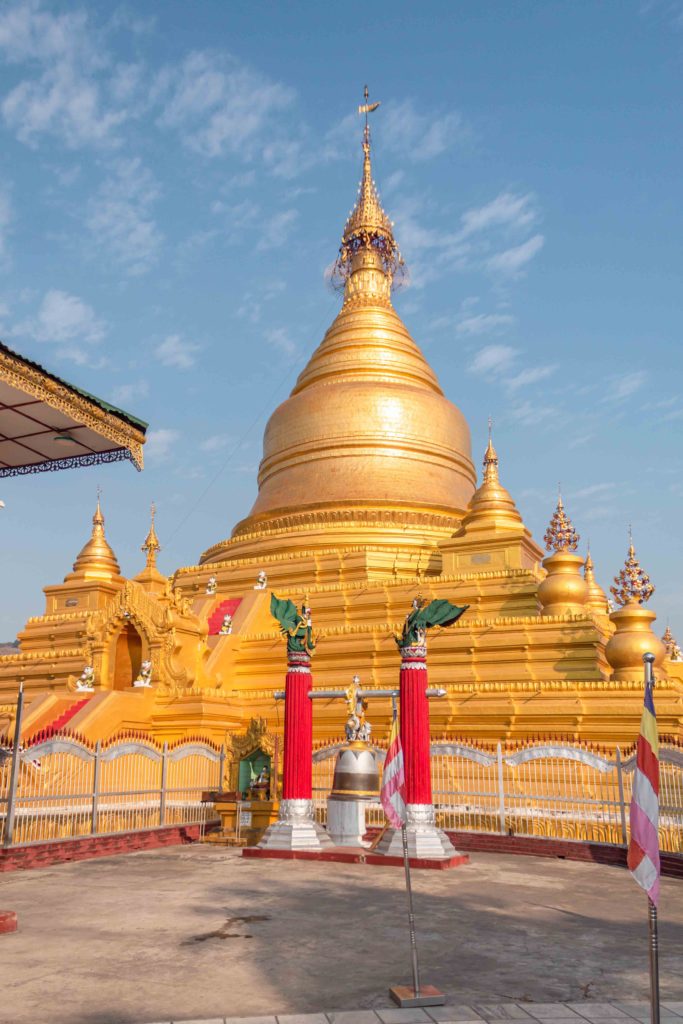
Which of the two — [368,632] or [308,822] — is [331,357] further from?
[308,822]

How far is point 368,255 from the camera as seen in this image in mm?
44062

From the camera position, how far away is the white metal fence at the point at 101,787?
571 inches

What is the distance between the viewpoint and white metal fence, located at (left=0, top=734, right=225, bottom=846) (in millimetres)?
14508

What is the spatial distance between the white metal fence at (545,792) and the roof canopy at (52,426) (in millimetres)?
8958

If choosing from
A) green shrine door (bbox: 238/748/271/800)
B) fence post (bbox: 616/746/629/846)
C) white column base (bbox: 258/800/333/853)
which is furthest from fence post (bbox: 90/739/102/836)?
fence post (bbox: 616/746/629/846)

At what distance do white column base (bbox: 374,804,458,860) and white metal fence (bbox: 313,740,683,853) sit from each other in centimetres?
232

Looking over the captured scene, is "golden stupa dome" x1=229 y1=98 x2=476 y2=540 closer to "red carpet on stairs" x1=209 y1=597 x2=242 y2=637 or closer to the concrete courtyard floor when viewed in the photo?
Answer: "red carpet on stairs" x1=209 y1=597 x2=242 y2=637

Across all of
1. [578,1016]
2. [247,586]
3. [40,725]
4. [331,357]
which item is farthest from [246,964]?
[331,357]

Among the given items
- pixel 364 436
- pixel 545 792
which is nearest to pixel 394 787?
pixel 545 792

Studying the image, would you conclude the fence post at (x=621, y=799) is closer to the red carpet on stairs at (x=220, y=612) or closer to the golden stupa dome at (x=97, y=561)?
the red carpet on stairs at (x=220, y=612)

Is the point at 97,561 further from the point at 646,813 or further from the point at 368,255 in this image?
the point at 646,813

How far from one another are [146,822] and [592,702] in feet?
35.3

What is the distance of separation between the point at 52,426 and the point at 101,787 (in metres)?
9.25

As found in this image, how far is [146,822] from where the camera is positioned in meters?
16.9
